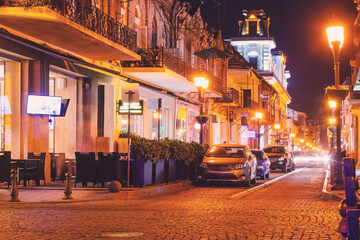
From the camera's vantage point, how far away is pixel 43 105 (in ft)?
60.2

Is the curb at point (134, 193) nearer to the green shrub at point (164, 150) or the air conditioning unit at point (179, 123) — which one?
Answer: the green shrub at point (164, 150)

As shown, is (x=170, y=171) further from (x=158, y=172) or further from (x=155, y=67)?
(x=155, y=67)

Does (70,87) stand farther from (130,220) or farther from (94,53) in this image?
(130,220)

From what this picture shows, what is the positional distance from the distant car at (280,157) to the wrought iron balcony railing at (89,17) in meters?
14.1

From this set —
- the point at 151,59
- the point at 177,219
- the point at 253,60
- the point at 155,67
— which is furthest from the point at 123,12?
the point at 253,60

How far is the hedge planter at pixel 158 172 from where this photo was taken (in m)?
18.3

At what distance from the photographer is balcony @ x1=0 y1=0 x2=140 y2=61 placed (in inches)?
630

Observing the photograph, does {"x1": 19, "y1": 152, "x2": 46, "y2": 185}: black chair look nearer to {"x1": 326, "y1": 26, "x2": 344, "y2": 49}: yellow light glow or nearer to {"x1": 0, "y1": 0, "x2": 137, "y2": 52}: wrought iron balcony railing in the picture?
{"x1": 0, "y1": 0, "x2": 137, "y2": 52}: wrought iron balcony railing

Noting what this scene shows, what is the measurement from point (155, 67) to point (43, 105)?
297 inches

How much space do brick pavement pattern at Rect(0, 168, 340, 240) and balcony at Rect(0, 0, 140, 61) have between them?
18.5 feet

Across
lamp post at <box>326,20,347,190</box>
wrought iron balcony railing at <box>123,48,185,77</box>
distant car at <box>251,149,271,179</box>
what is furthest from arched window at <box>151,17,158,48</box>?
lamp post at <box>326,20,347,190</box>

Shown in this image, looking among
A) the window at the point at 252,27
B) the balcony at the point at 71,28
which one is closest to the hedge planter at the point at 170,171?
the balcony at the point at 71,28

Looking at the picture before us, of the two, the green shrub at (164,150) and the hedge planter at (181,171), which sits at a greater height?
the green shrub at (164,150)

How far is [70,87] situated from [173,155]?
520 cm
